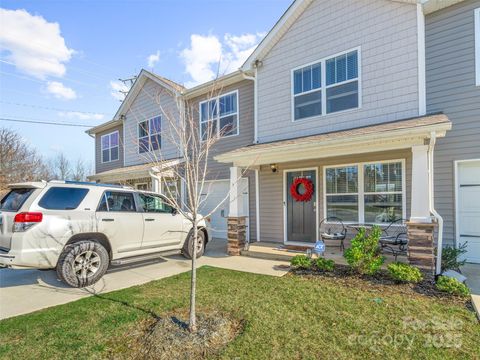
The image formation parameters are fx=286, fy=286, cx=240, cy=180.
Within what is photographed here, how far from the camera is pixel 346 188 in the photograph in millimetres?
7723

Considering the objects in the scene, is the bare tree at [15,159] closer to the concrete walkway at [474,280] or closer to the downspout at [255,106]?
the downspout at [255,106]

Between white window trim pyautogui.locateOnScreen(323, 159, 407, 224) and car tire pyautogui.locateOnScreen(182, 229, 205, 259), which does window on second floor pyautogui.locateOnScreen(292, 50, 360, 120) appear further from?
car tire pyautogui.locateOnScreen(182, 229, 205, 259)

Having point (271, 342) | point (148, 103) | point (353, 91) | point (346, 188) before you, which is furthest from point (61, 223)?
point (148, 103)

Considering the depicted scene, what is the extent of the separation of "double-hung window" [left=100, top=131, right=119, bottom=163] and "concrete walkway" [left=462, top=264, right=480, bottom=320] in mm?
15480

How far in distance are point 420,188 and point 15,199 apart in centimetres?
733

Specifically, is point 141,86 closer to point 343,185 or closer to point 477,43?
point 343,185

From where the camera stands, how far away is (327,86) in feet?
25.8

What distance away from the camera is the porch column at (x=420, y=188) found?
521 cm

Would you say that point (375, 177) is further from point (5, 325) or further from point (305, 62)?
point (5, 325)

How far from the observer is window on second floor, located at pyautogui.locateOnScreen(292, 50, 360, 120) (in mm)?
7453

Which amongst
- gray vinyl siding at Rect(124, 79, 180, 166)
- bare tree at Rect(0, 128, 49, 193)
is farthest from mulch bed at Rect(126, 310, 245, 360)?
bare tree at Rect(0, 128, 49, 193)

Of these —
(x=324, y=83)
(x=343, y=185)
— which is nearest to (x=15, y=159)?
(x=324, y=83)

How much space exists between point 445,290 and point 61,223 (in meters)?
6.45

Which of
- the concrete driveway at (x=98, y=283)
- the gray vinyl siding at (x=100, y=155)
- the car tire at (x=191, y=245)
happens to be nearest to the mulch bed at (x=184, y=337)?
the concrete driveway at (x=98, y=283)
